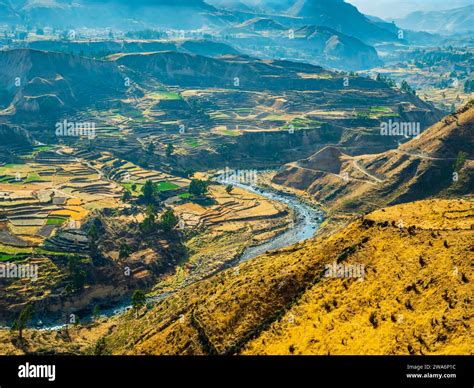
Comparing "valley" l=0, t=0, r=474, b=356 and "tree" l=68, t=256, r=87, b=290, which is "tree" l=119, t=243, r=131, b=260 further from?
"tree" l=68, t=256, r=87, b=290

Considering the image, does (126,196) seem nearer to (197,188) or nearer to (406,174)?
(197,188)

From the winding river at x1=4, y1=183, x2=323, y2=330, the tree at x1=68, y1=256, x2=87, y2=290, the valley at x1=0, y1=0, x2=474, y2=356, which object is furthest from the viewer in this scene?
the tree at x1=68, y1=256, x2=87, y2=290

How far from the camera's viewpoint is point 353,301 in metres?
57.7

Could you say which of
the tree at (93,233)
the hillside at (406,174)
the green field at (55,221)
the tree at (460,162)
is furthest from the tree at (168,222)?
the tree at (460,162)

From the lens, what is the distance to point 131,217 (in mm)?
143125

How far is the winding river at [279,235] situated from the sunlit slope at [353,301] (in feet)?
69.8

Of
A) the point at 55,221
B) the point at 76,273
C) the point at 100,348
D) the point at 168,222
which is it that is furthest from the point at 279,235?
the point at 100,348

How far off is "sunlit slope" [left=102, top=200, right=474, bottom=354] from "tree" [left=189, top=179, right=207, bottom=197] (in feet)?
284

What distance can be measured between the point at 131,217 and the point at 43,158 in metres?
69.3

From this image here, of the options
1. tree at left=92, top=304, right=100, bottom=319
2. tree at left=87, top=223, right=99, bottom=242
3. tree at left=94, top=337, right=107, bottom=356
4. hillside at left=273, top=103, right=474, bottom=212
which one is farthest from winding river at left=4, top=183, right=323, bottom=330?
tree at left=94, top=337, right=107, bottom=356

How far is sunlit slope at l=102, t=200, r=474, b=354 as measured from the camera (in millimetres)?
48969
